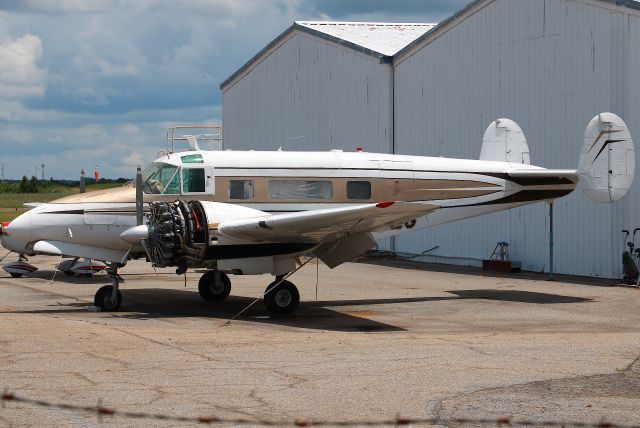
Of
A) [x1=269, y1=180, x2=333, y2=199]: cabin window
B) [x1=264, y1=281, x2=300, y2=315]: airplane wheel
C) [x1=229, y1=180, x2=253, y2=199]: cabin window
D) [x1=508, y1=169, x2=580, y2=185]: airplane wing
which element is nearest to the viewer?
[x1=264, y1=281, x2=300, y2=315]: airplane wheel

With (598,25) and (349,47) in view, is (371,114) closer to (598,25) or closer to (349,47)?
(349,47)

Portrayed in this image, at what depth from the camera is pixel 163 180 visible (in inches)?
712

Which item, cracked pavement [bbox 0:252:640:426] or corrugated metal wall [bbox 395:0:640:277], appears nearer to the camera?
cracked pavement [bbox 0:252:640:426]

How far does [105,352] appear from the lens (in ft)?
40.7

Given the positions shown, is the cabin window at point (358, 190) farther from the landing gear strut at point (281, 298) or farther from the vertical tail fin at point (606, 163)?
the vertical tail fin at point (606, 163)

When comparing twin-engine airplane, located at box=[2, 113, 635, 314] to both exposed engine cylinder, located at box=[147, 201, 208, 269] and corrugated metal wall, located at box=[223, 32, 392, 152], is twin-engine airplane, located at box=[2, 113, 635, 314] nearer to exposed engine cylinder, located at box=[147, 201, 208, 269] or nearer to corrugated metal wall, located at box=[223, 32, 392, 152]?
exposed engine cylinder, located at box=[147, 201, 208, 269]

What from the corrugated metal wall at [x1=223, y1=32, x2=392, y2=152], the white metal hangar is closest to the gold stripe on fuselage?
the white metal hangar

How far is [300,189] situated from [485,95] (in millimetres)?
11773

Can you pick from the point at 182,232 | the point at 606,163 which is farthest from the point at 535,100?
the point at 182,232

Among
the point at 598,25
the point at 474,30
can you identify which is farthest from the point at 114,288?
the point at 474,30

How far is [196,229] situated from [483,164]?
704 cm

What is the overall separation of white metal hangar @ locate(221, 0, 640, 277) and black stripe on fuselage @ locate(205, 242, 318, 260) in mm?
10163

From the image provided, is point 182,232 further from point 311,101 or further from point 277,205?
point 311,101

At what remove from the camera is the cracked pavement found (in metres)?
9.62
